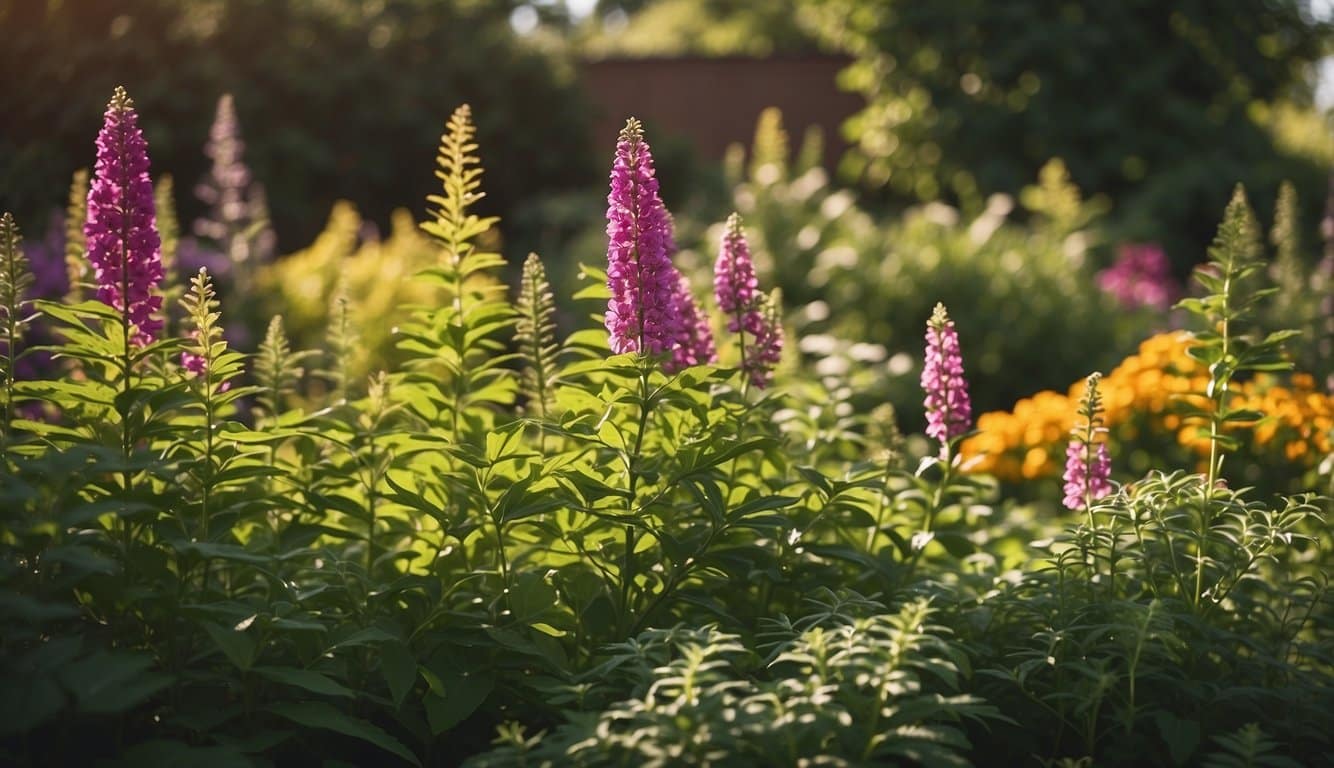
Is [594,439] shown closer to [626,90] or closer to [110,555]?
[110,555]

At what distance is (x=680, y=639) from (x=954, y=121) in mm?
11334

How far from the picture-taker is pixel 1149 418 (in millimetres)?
4906

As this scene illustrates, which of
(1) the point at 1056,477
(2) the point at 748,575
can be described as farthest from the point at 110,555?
(1) the point at 1056,477

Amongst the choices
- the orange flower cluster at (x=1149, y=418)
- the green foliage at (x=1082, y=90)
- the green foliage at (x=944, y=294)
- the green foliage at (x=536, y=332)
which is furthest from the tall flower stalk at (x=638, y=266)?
the green foliage at (x=1082, y=90)

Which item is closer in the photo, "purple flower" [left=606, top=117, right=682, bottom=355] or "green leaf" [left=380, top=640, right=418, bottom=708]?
"green leaf" [left=380, top=640, right=418, bottom=708]

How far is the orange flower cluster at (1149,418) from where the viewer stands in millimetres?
4191

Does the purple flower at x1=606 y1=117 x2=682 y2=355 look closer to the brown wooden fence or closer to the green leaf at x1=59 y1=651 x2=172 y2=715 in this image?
the green leaf at x1=59 y1=651 x2=172 y2=715

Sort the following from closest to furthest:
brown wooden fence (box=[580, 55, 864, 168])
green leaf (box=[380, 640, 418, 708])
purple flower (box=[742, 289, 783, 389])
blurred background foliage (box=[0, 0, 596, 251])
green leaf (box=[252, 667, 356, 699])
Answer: green leaf (box=[252, 667, 356, 699])
green leaf (box=[380, 640, 418, 708])
purple flower (box=[742, 289, 783, 389])
blurred background foliage (box=[0, 0, 596, 251])
brown wooden fence (box=[580, 55, 864, 168])

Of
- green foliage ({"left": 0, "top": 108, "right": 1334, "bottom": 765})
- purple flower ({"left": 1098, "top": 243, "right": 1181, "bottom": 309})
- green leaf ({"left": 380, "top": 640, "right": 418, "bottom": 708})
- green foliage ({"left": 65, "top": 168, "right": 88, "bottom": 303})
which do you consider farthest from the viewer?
purple flower ({"left": 1098, "top": 243, "right": 1181, "bottom": 309})

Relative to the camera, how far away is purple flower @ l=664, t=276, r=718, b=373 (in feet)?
10.2

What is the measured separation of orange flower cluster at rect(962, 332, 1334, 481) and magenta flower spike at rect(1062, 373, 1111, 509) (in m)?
1.07

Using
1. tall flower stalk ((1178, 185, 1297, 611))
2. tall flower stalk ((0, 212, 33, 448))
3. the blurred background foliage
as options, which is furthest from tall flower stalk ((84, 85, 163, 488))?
the blurred background foliage

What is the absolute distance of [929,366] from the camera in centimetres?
312

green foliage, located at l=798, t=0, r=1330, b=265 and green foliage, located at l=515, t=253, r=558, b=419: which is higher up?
green foliage, located at l=798, t=0, r=1330, b=265
